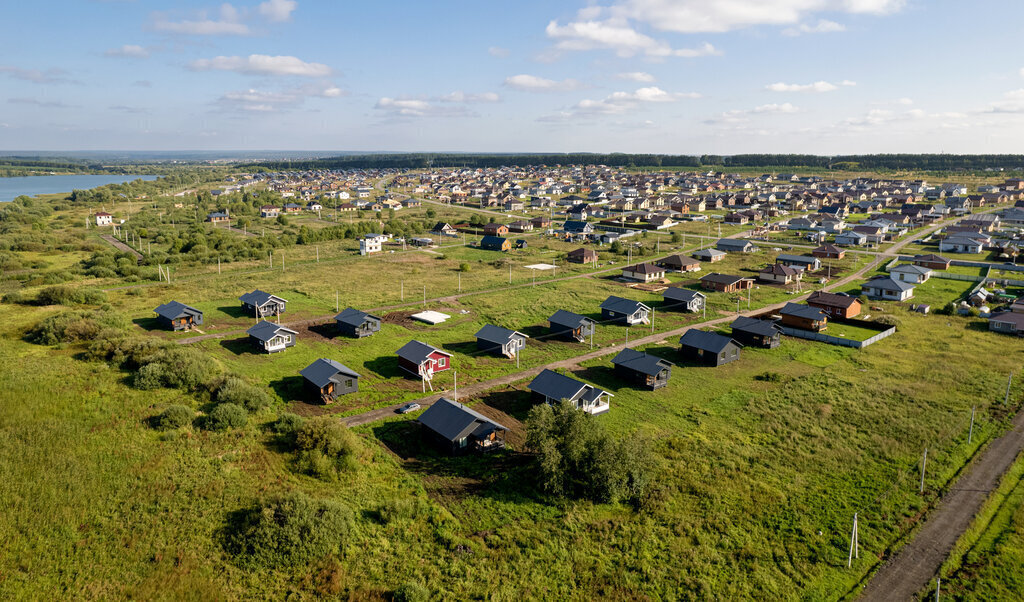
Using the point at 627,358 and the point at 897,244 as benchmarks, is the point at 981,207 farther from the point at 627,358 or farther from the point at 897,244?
the point at 627,358

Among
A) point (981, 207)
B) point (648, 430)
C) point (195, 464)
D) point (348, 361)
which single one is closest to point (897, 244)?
point (981, 207)

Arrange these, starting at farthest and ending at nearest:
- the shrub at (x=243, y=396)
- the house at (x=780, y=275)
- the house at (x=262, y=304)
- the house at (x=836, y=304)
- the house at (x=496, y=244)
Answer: the house at (x=496, y=244) → the house at (x=780, y=275) → the house at (x=262, y=304) → the house at (x=836, y=304) → the shrub at (x=243, y=396)

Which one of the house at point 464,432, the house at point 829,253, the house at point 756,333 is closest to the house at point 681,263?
the house at point 829,253

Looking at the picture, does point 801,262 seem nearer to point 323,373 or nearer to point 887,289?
point 887,289

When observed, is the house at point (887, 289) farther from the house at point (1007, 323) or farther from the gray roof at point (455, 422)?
the gray roof at point (455, 422)

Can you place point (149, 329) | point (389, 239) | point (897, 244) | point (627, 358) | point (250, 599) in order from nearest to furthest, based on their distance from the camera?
point (250, 599), point (627, 358), point (149, 329), point (897, 244), point (389, 239)

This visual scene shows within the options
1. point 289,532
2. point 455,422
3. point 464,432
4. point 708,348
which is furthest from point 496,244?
point 289,532
